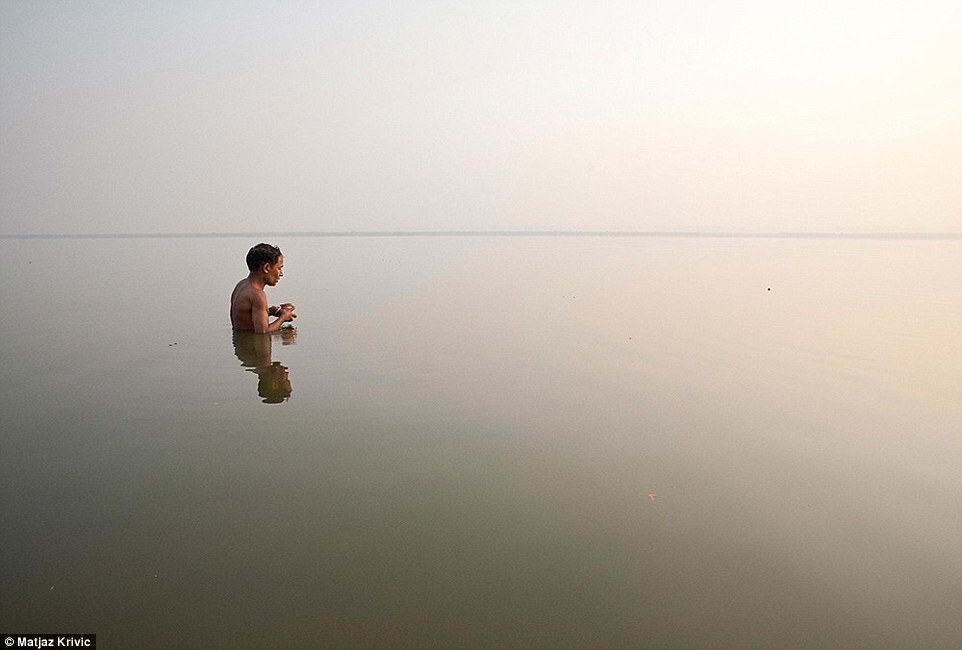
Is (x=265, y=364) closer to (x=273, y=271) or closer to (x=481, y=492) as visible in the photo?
(x=273, y=271)

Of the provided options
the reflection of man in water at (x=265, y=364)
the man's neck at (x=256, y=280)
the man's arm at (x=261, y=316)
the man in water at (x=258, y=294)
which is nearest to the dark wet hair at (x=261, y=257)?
the man in water at (x=258, y=294)

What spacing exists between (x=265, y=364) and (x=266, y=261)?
1930 mm

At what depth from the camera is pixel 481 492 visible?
445 cm

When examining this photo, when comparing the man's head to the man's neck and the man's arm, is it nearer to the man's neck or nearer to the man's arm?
the man's neck

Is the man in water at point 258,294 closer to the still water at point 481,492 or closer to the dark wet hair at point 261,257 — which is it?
the dark wet hair at point 261,257

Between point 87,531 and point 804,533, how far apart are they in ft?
13.8

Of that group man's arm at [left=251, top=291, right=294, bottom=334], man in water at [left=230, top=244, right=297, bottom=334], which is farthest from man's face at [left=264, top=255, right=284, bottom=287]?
man's arm at [left=251, top=291, right=294, bottom=334]

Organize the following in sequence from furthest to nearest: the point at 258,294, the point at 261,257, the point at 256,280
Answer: the point at 258,294, the point at 256,280, the point at 261,257

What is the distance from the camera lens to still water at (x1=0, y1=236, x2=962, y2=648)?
122 inches

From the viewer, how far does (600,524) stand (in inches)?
158

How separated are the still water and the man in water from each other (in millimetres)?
516

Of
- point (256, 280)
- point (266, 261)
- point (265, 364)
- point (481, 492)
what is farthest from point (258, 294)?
point (481, 492)

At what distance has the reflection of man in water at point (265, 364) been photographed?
22.9ft

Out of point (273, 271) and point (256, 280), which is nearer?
point (273, 271)
